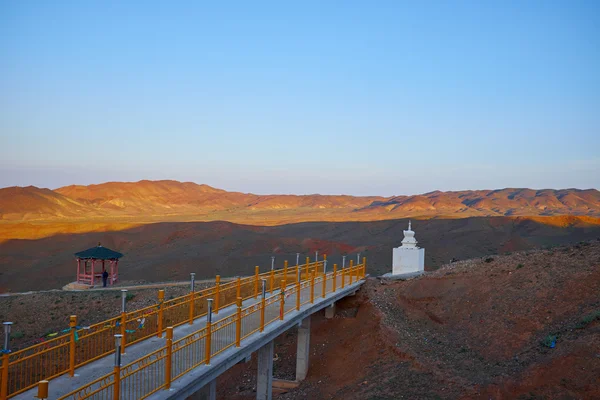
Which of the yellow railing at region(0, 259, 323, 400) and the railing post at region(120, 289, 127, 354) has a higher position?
the railing post at region(120, 289, 127, 354)

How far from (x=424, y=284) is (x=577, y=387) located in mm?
9296

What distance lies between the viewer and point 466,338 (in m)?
16.4

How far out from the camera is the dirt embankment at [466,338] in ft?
41.7

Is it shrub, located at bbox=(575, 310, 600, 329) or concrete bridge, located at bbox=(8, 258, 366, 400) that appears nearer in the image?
concrete bridge, located at bbox=(8, 258, 366, 400)

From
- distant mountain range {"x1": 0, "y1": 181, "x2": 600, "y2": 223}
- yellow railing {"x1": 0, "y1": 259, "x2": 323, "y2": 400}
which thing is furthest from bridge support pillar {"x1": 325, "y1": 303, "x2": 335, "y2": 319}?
distant mountain range {"x1": 0, "y1": 181, "x2": 600, "y2": 223}

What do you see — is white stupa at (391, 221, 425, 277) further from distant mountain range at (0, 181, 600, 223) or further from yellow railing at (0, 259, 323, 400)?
distant mountain range at (0, 181, 600, 223)

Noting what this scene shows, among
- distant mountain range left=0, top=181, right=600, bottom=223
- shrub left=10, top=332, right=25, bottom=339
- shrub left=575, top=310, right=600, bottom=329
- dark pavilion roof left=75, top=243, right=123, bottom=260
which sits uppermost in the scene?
distant mountain range left=0, top=181, right=600, bottom=223

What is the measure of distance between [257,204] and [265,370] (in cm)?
15504

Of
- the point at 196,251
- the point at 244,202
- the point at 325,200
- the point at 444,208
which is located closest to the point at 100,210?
the point at 244,202

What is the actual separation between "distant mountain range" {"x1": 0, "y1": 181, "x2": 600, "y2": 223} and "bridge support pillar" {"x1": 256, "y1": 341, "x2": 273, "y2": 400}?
9360 centimetres

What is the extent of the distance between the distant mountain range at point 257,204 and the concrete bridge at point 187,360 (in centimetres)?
9366

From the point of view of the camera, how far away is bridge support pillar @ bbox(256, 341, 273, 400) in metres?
14.4

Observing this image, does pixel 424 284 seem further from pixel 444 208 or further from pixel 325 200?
pixel 325 200

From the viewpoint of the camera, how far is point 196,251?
177 feet
